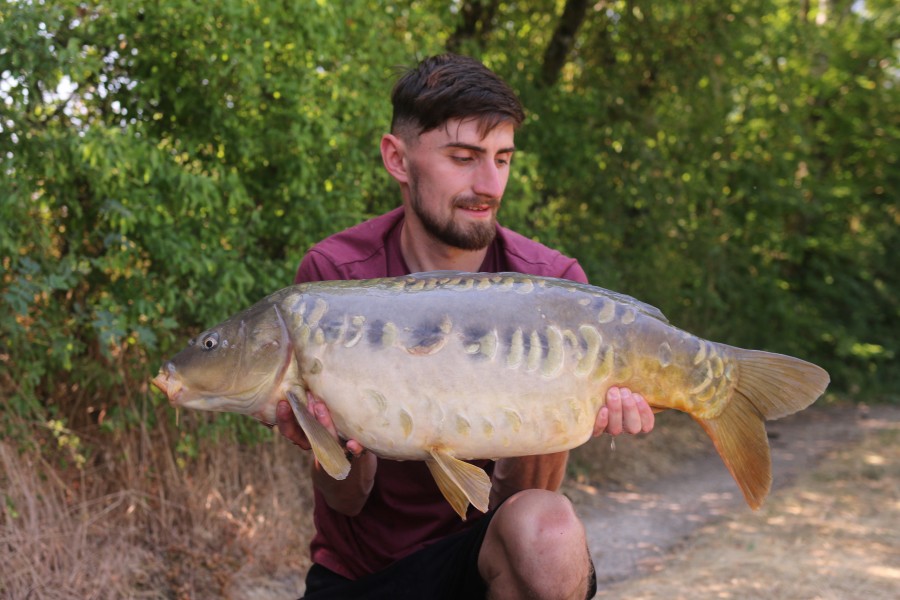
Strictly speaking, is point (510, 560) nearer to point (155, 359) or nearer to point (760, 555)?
point (155, 359)

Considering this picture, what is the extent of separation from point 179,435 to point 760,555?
2802 mm

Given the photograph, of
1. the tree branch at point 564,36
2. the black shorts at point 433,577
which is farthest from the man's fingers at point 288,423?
the tree branch at point 564,36

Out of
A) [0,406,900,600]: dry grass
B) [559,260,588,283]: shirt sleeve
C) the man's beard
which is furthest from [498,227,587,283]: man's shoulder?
[0,406,900,600]: dry grass

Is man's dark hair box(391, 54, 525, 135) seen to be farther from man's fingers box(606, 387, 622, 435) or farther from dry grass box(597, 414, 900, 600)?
dry grass box(597, 414, 900, 600)

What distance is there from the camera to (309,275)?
2.44 meters

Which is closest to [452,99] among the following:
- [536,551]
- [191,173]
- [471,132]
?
[471,132]

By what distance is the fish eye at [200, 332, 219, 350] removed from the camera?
77.5 inches

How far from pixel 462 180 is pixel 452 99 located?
0.21 meters

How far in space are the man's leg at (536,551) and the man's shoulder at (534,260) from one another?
0.64m

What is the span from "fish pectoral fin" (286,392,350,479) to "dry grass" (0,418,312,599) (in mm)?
1760

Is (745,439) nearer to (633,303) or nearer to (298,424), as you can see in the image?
(633,303)

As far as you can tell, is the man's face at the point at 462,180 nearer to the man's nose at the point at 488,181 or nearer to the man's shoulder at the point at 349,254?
the man's nose at the point at 488,181

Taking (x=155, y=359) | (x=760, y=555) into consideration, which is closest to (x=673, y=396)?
(x=155, y=359)

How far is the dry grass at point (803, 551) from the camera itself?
407cm
